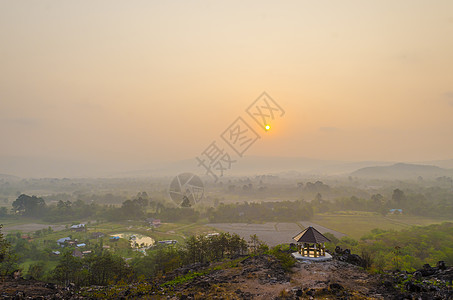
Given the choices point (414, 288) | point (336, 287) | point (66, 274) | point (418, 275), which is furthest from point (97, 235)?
point (414, 288)

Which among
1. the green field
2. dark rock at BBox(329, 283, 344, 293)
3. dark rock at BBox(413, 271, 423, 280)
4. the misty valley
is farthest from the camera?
the green field

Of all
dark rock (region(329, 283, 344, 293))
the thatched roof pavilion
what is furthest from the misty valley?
dark rock (region(329, 283, 344, 293))

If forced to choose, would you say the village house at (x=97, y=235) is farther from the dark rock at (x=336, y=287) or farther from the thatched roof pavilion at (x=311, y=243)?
the dark rock at (x=336, y=287)

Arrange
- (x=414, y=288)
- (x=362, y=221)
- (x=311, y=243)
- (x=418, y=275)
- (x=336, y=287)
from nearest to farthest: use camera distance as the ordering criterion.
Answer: (x=414, y=288) → (x=336, y=287) → (x=418, y=275) → (x=311, y=243) → (x=362, y=221)

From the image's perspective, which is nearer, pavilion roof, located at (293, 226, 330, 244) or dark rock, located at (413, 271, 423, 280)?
dark rock, located at (413, 271, 423, 280)

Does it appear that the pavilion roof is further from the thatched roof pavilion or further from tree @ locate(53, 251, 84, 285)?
tree @ locate(53, 251, 84, 285)

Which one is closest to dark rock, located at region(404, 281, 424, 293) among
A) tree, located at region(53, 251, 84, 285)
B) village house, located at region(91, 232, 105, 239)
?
tree, located at region(53, 251, 84, 285)

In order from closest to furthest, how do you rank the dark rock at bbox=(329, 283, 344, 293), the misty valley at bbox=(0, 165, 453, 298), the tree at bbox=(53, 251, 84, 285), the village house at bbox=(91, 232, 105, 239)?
the dark rock at bbox=(329, 283, 344, 293)
the tree at bbox=(53, 251, 84, 285)
the misty valley at bbox=(0, 165, 453, 298)
the village house at bbox=(91, 232, 105, 239)

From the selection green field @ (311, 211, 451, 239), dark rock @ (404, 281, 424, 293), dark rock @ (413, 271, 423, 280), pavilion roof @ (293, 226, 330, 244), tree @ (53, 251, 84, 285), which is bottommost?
green field @ (311, 211, 451, 239)

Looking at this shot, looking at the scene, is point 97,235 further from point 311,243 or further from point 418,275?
point 418,275

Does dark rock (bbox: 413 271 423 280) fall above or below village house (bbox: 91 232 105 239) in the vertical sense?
above
